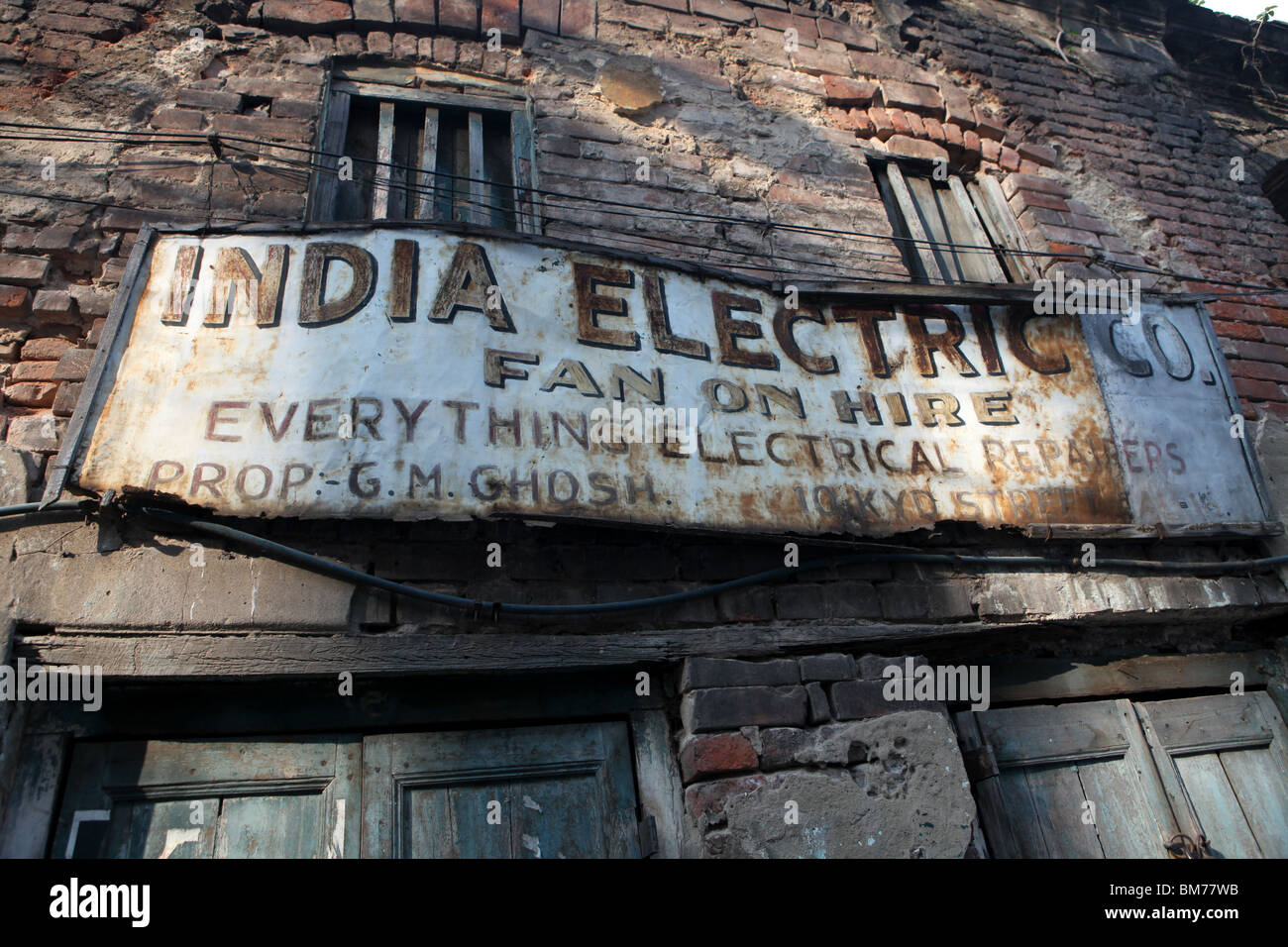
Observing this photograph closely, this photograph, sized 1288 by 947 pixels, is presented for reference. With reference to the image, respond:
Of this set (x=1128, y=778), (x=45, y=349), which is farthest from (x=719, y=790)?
(x=45, y=349)

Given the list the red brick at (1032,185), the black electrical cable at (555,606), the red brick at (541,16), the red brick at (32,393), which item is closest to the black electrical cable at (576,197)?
the red brick at (1032,185)

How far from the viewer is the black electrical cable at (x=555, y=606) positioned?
7.06 ft

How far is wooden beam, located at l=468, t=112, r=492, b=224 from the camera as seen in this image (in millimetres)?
3330

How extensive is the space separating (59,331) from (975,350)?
2939 mm

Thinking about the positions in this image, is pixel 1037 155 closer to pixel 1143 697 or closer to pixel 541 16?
pixel 541 16

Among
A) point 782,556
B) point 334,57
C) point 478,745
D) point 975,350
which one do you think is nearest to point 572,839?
point 478,745

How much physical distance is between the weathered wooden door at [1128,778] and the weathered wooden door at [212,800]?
5.86ft

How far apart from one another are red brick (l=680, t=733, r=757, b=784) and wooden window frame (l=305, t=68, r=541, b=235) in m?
1.96

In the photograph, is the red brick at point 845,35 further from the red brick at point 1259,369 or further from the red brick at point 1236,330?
the red brick at point 1259,369

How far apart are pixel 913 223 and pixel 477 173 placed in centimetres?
191

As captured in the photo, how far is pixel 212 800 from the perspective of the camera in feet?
6.88

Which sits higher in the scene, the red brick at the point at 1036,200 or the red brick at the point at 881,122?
the red brick at the point at 881,122

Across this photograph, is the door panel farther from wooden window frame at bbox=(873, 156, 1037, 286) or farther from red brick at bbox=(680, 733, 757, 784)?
wooden window frame at bbox=(873, 156, 1037, 286)

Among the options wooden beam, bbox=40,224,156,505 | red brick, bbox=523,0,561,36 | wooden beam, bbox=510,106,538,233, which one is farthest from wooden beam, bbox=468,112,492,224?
wooden beam, bbox=40,224,156,505
